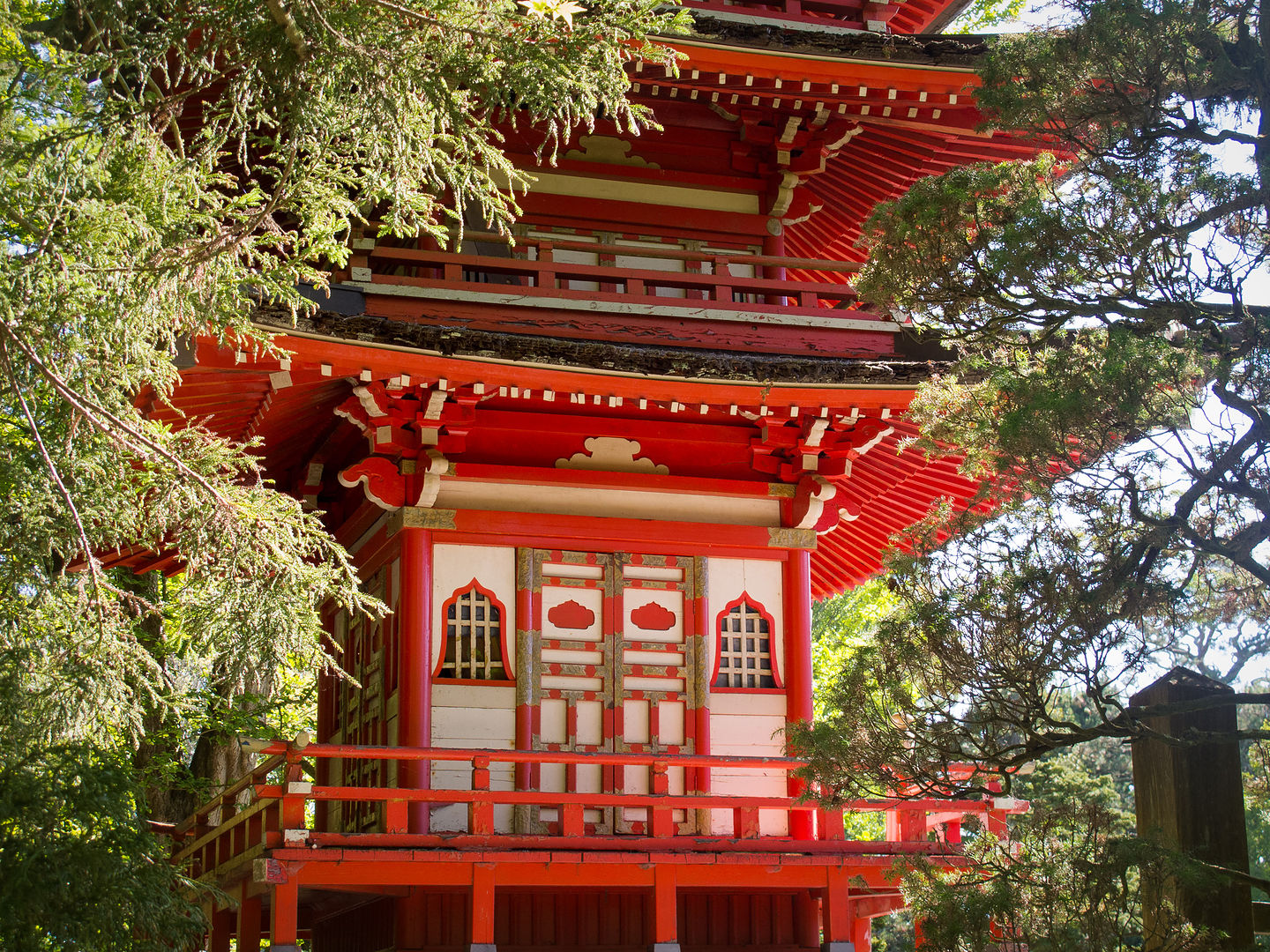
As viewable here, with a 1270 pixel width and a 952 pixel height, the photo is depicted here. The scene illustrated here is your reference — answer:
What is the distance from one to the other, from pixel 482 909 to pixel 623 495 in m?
3.62

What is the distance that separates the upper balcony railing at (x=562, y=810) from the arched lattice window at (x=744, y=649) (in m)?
0.74

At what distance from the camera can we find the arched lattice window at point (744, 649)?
35.7ft

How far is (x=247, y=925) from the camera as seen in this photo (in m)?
9.77

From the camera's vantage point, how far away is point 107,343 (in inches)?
A: 226

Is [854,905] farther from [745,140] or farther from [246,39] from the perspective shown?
[246,39]

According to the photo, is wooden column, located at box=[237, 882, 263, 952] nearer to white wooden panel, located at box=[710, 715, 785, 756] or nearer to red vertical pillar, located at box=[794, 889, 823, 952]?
white wooden panel, located at box=[710, 715, 785, 756]

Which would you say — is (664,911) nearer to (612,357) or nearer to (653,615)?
(653,615)

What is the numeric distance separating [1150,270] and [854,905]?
7328 millimetres

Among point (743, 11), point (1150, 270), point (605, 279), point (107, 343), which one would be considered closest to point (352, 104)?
point (107, 343)

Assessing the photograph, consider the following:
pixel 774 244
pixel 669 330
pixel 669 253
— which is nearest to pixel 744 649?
pixel 669 330

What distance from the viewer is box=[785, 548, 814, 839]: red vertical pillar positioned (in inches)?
424

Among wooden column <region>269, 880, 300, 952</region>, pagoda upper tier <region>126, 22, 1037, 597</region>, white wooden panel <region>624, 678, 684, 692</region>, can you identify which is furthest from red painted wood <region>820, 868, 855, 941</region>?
wooden column <region>269, 880, 300, 952</region>

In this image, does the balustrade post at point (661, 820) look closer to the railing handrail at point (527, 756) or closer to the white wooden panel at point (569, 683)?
the railing handrail at point (527, 756)

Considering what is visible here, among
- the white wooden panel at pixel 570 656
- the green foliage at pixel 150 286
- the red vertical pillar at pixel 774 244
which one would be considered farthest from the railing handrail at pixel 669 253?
the green foliage at pixel 150 286
